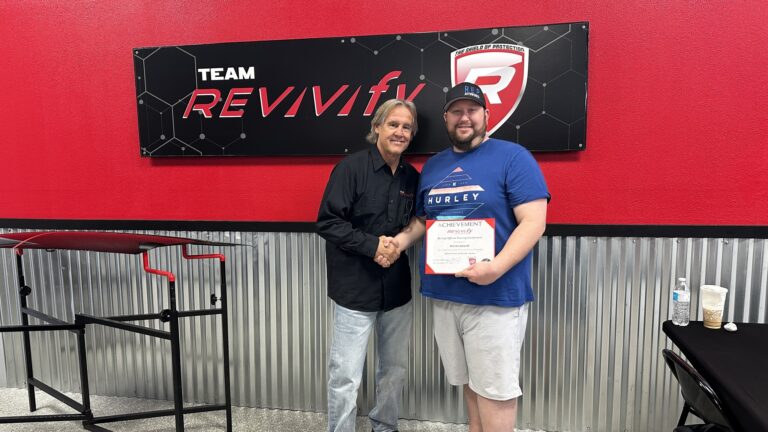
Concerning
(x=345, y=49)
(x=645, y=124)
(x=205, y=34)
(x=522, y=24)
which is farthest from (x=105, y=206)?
(x=645, y=124)

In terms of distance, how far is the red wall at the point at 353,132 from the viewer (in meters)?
2.00

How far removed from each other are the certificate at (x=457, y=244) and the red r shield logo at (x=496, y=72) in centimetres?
70

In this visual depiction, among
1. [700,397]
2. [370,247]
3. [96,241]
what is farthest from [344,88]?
[700,397]

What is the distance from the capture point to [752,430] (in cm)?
109

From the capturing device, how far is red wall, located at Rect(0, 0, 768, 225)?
200 cm

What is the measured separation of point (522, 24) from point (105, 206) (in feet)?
8.40

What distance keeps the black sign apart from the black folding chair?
3.50ft

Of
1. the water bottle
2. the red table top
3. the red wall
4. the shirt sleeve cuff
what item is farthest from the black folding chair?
the red table top

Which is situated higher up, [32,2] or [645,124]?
[32,2]

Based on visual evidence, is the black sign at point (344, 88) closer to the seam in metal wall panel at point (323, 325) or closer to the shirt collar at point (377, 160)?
the shirt collar at point (377, 160)

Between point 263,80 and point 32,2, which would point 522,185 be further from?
point 32,2

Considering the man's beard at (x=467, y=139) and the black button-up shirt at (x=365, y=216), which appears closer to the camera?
the man's beard at (x=467, y=139)

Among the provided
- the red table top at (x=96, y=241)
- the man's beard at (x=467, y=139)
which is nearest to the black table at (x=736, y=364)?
the man's beard at (x=467, y=139)

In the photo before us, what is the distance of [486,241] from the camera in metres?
1.61
